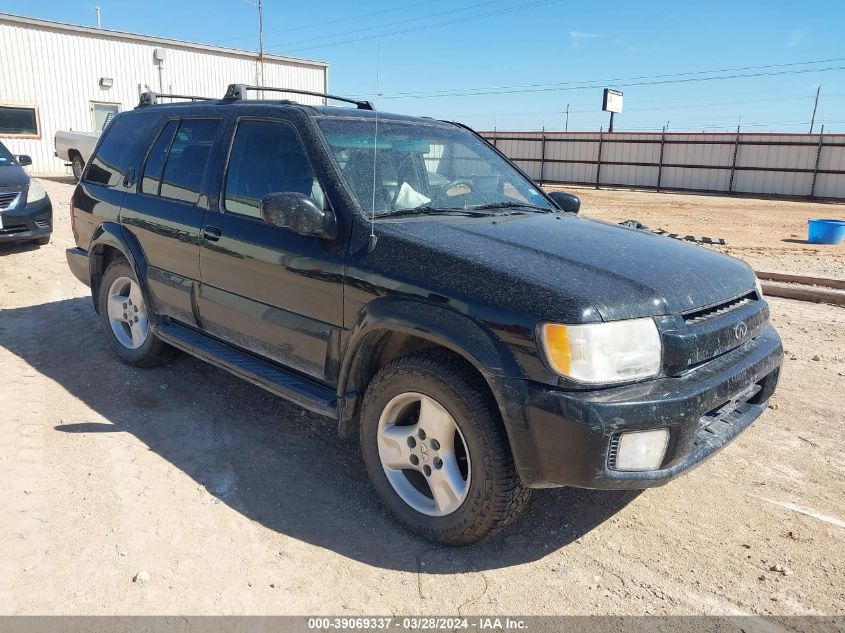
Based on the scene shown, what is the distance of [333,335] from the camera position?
3.24 m

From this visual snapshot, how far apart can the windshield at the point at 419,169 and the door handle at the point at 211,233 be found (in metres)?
0.90

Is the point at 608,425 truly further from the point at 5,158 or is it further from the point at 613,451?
the point at 5,158

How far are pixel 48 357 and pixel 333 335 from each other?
3.20 metres

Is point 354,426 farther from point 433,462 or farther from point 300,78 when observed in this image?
point 300,78

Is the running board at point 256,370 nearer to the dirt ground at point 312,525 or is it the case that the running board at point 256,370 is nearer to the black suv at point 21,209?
the dirt ground at point 312,525

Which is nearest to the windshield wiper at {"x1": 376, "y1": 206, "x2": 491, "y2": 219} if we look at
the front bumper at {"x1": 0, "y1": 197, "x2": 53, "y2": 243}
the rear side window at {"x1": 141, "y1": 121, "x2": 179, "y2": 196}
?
the rear side window at {"x1": 141, "y1": 121, "x2": 179, "y2": 196}

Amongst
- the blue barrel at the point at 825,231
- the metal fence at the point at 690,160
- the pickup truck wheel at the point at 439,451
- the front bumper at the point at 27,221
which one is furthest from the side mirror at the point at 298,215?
the metal fence at the point at 690,160

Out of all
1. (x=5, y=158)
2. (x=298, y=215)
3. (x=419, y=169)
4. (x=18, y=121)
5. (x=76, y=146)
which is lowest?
(x=298, y=215)

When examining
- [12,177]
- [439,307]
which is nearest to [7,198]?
[12,177]

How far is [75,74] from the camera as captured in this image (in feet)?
75.5

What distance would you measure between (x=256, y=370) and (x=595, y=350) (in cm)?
199

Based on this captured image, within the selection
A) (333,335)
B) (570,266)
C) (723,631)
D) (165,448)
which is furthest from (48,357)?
(723,631)

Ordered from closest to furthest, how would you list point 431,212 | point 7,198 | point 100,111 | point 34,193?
point 431,212 < point 7,198 < point 34,193 < point 100,111

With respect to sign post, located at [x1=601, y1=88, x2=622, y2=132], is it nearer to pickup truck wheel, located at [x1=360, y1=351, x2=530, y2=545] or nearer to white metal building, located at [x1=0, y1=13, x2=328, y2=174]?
white metal building, located at [x1=0, y1=13, x2=328, y2=174]
